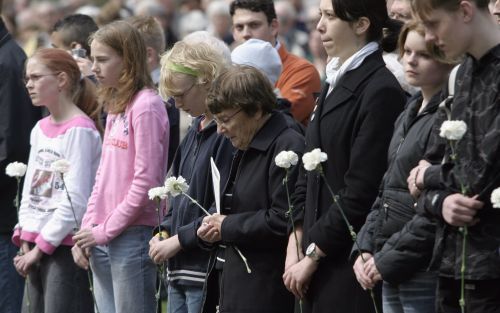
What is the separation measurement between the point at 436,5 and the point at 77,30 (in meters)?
4.70

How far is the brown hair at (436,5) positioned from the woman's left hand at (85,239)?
2.89m

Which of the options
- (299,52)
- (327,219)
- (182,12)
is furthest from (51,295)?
(182,12)

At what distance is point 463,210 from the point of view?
4156mm

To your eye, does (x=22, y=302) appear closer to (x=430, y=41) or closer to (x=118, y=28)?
(x=118, y=28)

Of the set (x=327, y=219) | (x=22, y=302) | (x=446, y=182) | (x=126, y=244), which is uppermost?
(x=446, y=182)

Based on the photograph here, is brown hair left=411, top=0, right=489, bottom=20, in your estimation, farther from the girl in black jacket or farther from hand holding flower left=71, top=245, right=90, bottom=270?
hand holding flower left=71, top=245, right=90, bottom=270

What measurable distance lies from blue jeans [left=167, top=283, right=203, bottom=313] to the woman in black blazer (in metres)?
0.83

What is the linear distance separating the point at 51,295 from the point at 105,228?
0.73 m

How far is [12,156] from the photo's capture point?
7.84 metres

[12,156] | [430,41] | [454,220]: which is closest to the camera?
[454,220]

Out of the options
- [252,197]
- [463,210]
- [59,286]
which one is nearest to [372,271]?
[463,210]

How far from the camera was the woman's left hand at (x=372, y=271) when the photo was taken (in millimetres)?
4730

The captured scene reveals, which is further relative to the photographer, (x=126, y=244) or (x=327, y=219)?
(x=126, y=244)

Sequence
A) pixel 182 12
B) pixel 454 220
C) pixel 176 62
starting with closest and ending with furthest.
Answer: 1. pixel 454 220
2. pixel 176 62
3. pixel 182 12
